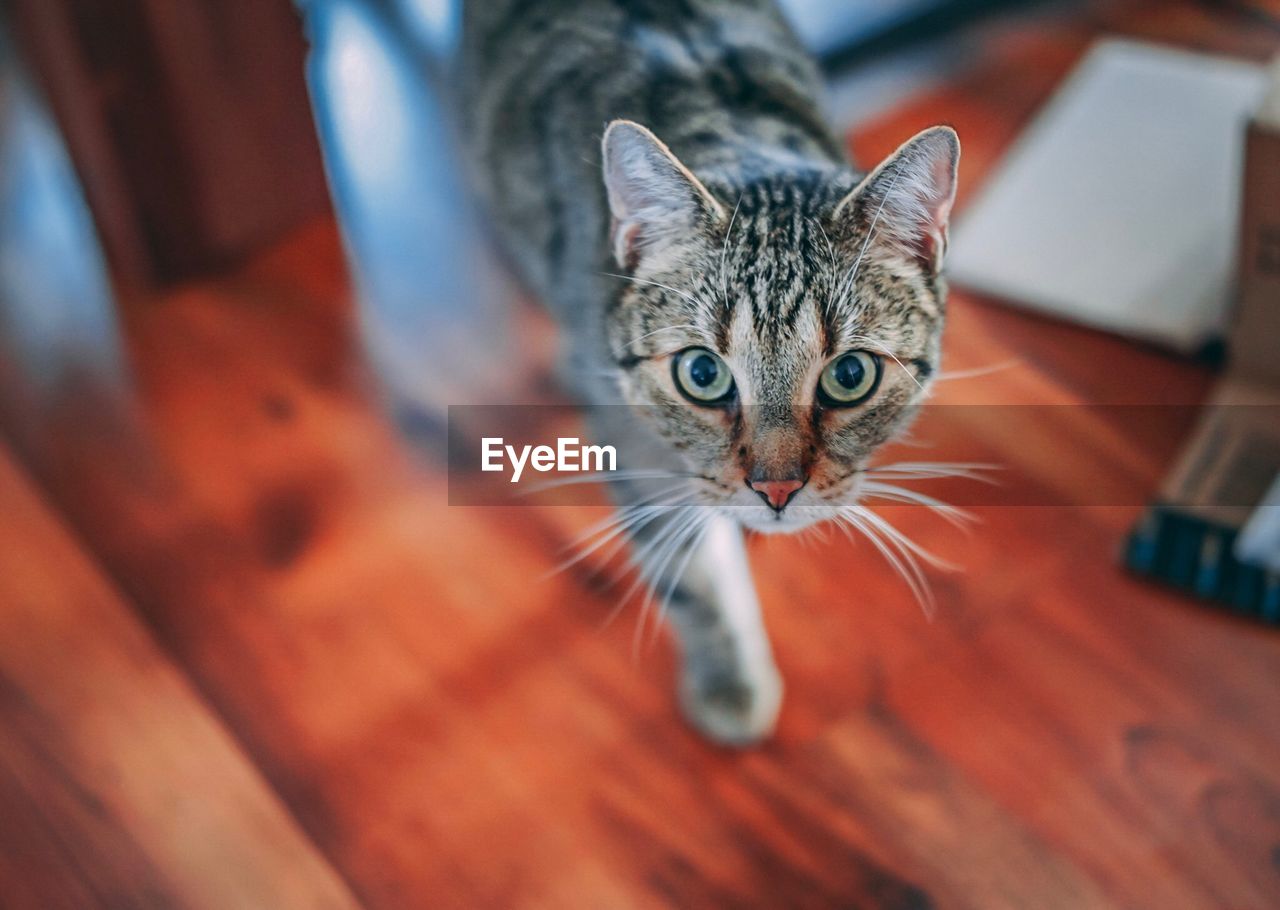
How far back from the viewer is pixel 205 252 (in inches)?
62.3

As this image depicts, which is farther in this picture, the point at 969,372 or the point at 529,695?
the point at 529,695

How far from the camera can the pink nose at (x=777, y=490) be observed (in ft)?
2.61

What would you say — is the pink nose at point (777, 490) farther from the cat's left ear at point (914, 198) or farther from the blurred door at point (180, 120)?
the blurred door at point (180, 120)

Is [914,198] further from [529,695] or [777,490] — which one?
[529,695]

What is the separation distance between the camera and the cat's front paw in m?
1.10

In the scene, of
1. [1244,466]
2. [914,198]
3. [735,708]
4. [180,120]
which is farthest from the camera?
[180,120]

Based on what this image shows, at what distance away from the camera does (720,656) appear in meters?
1.11

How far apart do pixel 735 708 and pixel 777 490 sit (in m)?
0.37

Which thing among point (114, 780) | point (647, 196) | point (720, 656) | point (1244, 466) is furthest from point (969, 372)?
point (114, 780)

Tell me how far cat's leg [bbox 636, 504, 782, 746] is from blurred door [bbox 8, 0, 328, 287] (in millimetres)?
848

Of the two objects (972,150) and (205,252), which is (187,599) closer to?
(205,252)

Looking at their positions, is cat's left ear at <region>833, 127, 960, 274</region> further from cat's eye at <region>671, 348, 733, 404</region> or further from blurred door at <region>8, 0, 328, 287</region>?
blurred door at <region>8, 0, 328, 287</region>

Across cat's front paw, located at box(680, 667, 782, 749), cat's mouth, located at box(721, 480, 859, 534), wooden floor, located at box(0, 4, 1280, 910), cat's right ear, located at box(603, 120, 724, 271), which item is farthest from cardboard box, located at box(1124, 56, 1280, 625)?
cat's right ear, located at box(603, 120, 724, 271)

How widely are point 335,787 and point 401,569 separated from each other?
0.83 ft
